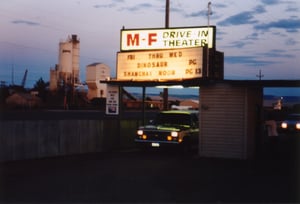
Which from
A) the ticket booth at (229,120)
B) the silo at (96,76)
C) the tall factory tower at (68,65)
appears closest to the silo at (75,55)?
the tall factory tower at (68,65)

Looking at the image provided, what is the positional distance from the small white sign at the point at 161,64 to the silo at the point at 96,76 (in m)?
53.5

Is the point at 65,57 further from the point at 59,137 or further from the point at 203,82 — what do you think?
the point at 203,82

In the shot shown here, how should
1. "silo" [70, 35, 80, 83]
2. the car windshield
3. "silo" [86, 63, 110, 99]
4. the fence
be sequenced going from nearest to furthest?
the fence, the car windshield, "silo" [86, 63, 110, 99], "silo" [70, 35, 80, 83]

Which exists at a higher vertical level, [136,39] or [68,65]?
[68,65]

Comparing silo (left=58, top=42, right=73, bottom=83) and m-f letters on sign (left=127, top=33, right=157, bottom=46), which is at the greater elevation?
silo (left=58, top=42, right=73, bottom=83)

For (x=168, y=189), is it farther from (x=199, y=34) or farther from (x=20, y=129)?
(x=199, y=34)

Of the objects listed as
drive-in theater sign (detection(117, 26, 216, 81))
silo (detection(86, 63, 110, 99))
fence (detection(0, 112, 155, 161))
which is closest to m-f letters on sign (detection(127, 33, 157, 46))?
drive-in theater sign (detection(117, 26, 216, 81))

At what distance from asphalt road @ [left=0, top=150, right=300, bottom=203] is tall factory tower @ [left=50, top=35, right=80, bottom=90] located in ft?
221

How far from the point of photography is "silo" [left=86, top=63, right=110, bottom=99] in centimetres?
7950

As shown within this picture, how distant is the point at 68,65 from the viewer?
282 feet

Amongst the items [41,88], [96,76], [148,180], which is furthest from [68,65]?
[148,180]

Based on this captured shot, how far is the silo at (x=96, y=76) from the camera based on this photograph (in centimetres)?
7950

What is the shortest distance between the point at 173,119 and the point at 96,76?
60.0m

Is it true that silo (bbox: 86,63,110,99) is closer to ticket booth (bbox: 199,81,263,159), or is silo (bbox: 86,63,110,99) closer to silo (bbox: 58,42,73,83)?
silo (bbox: 58,42,73,83)
